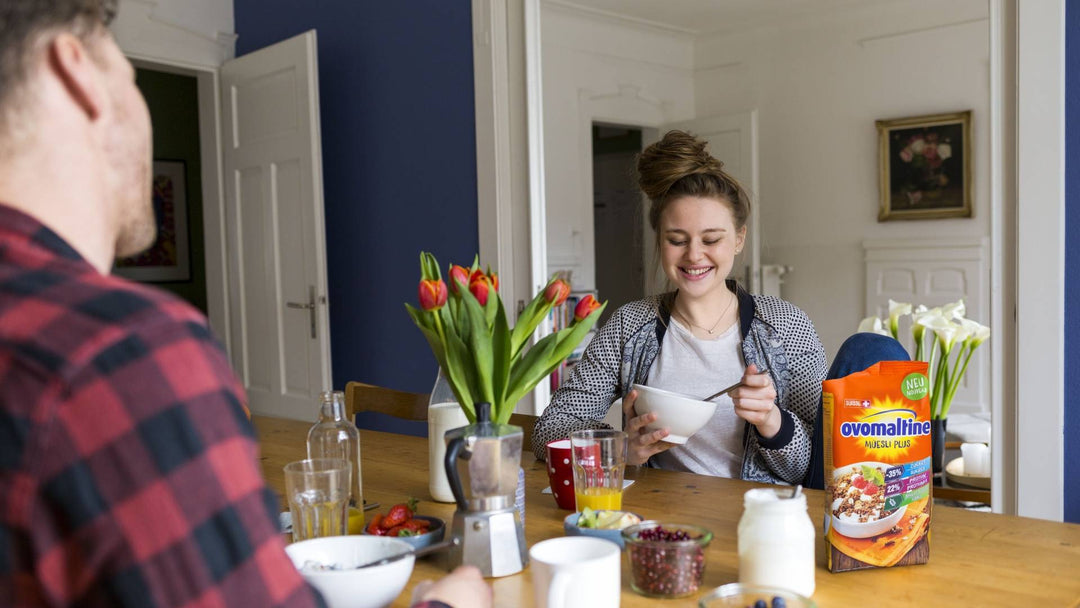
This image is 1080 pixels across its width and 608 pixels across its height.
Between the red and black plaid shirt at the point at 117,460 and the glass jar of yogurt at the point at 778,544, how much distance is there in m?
Result: 0.61

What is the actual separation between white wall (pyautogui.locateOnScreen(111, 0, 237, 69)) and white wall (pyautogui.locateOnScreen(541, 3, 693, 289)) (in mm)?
1735

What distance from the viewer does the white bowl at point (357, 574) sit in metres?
0.93

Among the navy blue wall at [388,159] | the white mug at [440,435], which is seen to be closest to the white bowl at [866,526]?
the white mug at [440,435]

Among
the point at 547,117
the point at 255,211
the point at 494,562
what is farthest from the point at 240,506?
the point at 547,117

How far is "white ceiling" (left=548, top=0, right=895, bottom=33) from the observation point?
17.4ft

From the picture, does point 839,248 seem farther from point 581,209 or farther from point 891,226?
point 581,209

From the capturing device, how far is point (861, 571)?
3.57ft

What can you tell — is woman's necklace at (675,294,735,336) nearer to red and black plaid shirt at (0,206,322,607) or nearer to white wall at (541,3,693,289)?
red and black plaid shirt at (0,206,322,607)

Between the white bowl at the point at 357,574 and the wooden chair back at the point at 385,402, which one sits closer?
the white bowl at the point at 357,574

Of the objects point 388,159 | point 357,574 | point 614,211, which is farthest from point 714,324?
point 614,211

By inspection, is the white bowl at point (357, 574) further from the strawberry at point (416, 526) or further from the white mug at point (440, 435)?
the white mug at point (440, 435)

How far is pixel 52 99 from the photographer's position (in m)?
0.62

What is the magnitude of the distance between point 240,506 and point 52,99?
309 millimetres

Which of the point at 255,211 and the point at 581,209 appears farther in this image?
the point at 581,209
